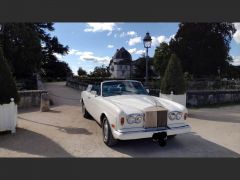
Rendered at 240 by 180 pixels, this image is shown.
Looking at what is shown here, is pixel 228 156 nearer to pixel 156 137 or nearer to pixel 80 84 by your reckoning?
pixel 156 137

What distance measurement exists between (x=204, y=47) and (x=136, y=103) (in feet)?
102

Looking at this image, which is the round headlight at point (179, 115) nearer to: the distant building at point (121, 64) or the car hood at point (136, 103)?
the car hood at point (136, 103)

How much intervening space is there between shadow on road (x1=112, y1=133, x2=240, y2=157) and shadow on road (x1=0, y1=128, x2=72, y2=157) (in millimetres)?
1351

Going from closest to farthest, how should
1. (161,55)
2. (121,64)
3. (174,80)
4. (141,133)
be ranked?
1. (141,133)
2. (174,80)
3. (161,55)
4. (121,64)

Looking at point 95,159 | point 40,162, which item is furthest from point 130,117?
point 40,162

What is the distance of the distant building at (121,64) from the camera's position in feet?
240

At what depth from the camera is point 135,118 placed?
5738 millimetres

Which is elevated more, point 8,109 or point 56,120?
point 8,109

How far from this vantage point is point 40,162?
5070 mm

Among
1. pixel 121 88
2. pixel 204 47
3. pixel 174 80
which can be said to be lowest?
pixel 121 88

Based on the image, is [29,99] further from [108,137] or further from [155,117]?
[155,117]

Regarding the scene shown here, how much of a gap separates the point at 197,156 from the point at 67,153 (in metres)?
2.79

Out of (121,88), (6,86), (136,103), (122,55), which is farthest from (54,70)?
(136,103)

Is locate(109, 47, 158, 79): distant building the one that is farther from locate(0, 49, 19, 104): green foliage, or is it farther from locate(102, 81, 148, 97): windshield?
locate(0, 49, 19, 104): green foliage
